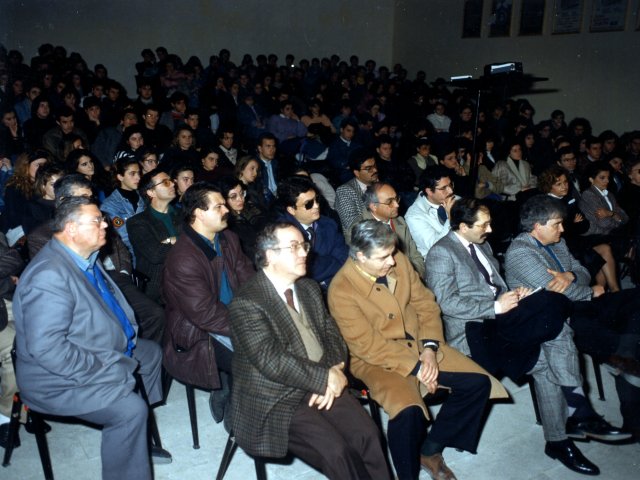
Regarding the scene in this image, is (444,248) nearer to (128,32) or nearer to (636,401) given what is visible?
(636,401)

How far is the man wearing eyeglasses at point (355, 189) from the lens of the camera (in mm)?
4172

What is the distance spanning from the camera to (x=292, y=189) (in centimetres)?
341

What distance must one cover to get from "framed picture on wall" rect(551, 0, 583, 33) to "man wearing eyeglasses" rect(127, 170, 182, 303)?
28.0ft

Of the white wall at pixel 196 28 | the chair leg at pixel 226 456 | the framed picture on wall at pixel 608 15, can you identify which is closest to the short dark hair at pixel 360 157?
the chair leg at pixel 226 456

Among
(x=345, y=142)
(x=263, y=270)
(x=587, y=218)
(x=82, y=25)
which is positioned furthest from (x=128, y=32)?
(x=263, y=270)

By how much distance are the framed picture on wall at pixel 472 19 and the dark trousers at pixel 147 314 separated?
10.2m

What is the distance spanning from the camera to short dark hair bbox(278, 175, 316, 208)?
3406 mm

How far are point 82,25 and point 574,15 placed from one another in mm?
8670

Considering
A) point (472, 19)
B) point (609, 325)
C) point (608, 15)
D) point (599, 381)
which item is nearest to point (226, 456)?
point (609, 325)

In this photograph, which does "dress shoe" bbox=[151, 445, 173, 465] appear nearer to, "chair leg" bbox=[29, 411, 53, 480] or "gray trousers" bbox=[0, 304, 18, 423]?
"chair leg" bbox=[29, 411, 53, 480]

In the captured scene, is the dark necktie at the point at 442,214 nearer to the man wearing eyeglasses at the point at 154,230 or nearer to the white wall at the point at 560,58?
the man wearing eyeglasses at the point at 154,230

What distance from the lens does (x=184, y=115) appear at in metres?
→ 7.26

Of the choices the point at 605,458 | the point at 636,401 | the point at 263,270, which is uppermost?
the point at 263,270

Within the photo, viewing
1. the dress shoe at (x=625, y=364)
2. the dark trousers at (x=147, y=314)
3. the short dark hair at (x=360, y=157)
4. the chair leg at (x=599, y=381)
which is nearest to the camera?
the dress shoe at (x=625, y=364)
